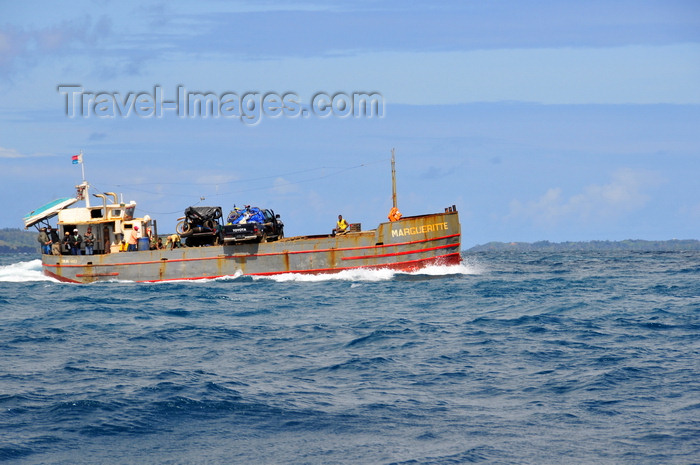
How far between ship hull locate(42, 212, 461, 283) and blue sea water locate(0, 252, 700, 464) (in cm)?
968

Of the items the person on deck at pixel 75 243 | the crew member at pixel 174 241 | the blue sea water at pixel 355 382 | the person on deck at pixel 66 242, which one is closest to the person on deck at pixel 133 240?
the crew member at pixel 174 241

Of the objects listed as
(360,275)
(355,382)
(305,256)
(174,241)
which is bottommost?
(355,382)

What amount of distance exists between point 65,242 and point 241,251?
11754 millimetres

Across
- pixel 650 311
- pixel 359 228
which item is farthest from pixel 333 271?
pixel 650 311

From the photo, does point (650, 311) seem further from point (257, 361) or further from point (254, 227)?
point (254, 227)

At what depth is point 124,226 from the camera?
44.2m

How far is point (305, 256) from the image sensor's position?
40.3 meters

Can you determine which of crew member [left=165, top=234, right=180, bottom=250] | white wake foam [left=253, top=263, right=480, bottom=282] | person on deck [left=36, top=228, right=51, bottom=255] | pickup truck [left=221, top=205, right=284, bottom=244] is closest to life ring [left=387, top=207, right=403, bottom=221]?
white wake foam [left=253, top=263, right=480, bottom=282]

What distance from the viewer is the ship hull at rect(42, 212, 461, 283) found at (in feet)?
130

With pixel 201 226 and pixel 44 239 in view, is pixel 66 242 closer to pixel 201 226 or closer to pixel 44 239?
pixel 44 239

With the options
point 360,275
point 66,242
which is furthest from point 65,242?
point 360,275

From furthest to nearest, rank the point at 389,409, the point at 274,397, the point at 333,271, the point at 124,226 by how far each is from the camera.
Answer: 1. the point at 124,226
2. the point at 333,271
3. the point at 274,397
4. the point at 389,409

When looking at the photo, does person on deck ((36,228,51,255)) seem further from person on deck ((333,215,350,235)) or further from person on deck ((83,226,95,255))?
person on deck ((333,215,350,235))

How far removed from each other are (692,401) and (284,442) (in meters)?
7.66
